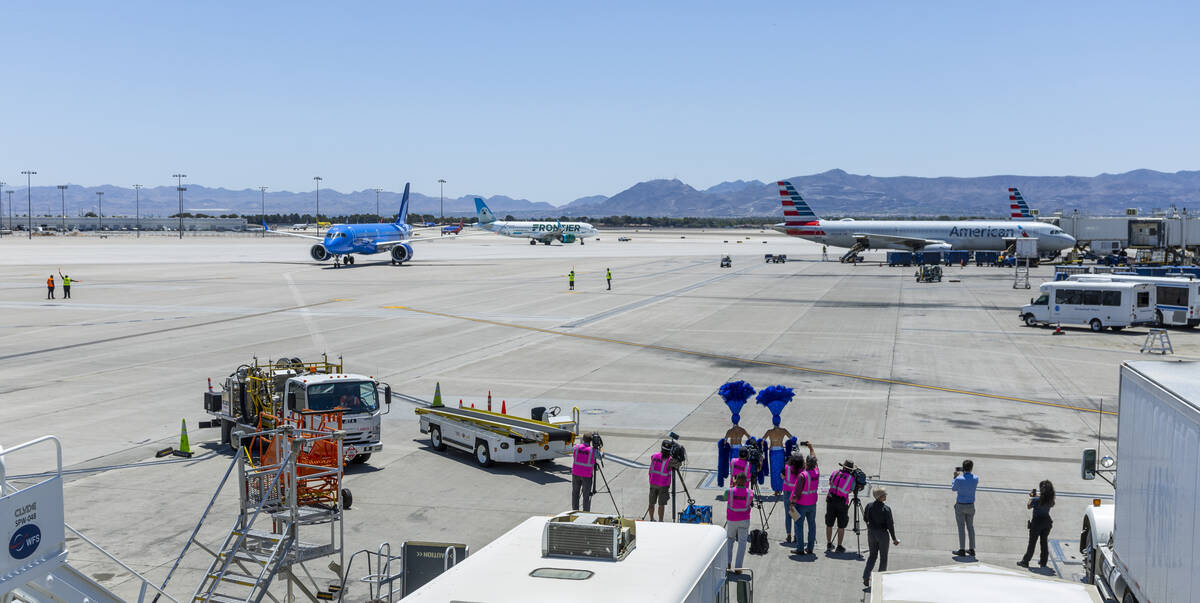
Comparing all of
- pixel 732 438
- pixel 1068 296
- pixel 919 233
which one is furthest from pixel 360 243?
pixel 732 438

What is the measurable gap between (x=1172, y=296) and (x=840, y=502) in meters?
37.8

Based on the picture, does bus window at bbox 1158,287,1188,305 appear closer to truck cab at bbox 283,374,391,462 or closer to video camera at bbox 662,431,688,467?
video camera at bbox 662,431,688,467

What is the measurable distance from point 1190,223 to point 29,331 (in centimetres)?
8118

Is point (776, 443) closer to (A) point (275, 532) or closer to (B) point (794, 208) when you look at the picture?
(A) point (275, 532)

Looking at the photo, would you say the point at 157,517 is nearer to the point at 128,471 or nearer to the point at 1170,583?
the point at 128,471

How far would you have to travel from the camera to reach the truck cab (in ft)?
66.2

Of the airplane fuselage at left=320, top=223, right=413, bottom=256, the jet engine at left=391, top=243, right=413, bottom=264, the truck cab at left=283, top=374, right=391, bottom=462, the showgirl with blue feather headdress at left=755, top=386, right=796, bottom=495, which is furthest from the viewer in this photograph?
the jet engine at left=391, top=243, right=413, bottom=264

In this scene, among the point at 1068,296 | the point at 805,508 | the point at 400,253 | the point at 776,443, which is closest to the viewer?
the point at 805,508

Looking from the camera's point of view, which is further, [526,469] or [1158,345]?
[1158,345]

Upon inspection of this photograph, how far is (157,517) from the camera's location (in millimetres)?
17047

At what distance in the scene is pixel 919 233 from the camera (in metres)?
103

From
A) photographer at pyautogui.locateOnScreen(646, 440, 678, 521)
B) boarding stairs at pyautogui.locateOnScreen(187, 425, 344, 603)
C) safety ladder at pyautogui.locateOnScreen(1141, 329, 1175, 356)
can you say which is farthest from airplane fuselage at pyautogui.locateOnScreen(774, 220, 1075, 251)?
boarding stairs at pyautogui.locateOnScreen(187, 425, 344, 603)

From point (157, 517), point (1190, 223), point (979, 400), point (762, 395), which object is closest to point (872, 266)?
point (1190, 223)

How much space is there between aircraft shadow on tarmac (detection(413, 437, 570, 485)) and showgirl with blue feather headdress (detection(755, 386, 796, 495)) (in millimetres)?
4116
